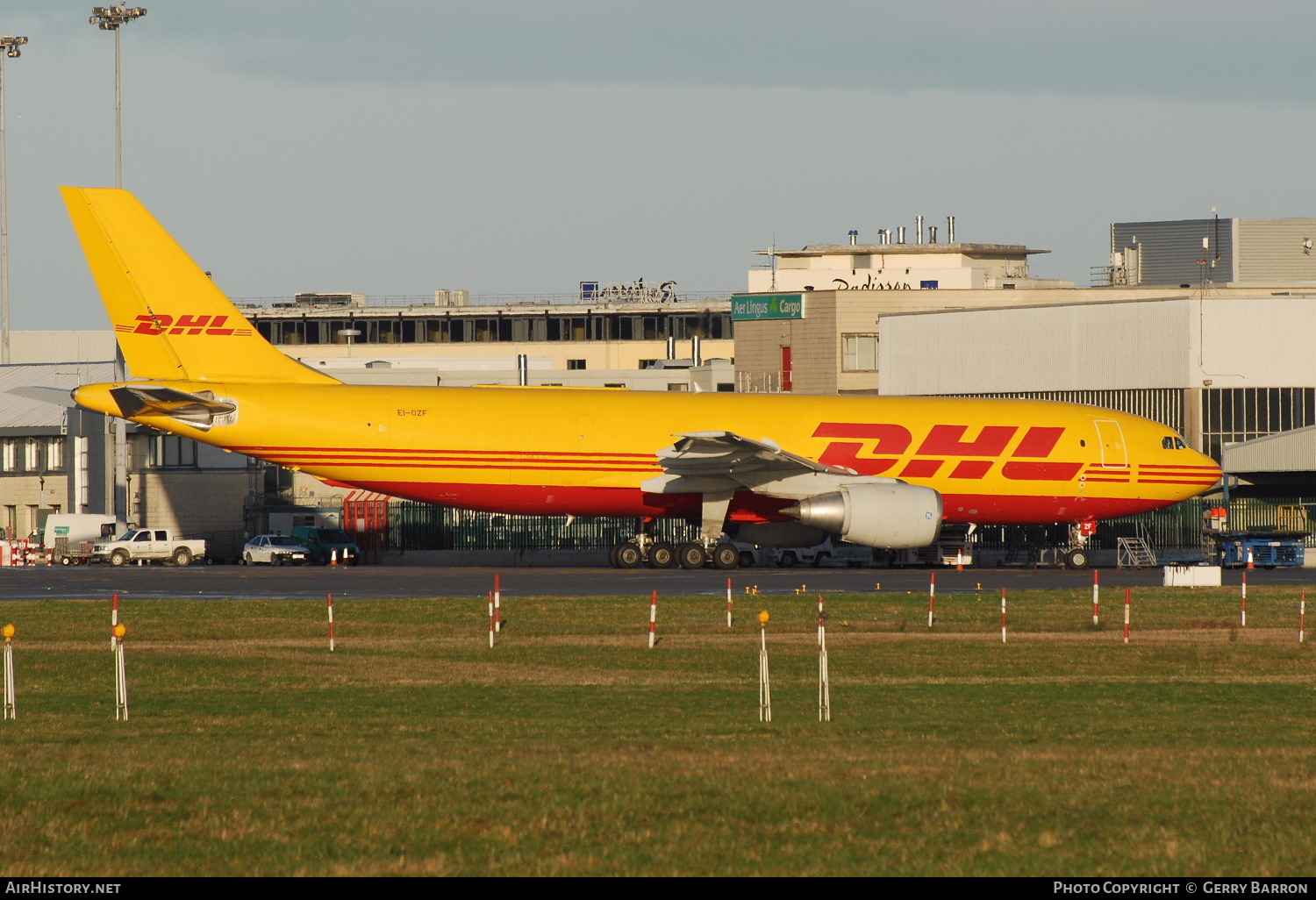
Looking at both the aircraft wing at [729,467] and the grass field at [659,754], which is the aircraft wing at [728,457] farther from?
the grass field at [659,754]

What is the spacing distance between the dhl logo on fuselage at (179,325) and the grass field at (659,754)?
1625cm

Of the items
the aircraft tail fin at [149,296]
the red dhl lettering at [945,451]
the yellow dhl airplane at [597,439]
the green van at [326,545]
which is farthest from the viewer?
the green van at [326,545]

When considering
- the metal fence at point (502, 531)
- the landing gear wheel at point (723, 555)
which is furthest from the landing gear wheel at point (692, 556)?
the metal fence at point (502, 531)

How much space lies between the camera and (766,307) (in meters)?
78.6

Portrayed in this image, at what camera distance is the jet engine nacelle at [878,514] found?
1503 inches

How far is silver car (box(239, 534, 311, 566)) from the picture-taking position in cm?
5384

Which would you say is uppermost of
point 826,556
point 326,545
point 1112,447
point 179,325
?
point 179,325

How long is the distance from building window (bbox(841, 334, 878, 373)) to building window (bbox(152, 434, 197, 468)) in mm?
30704

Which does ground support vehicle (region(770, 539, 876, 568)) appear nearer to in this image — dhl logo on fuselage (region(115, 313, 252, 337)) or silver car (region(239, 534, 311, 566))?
silver car (region(239, 534, 311, 566))

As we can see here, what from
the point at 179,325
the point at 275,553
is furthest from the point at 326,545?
the point at 179,325

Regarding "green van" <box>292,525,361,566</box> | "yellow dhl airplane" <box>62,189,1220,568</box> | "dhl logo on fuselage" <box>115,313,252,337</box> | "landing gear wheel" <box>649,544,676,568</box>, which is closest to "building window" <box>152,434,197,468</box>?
"green van" <box>292,525,361,566</box>

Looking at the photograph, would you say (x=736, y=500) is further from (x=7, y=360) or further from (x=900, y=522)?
(x=7, y=360)

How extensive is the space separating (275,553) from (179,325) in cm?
1478

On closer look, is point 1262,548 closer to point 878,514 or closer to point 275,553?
point 878,514
